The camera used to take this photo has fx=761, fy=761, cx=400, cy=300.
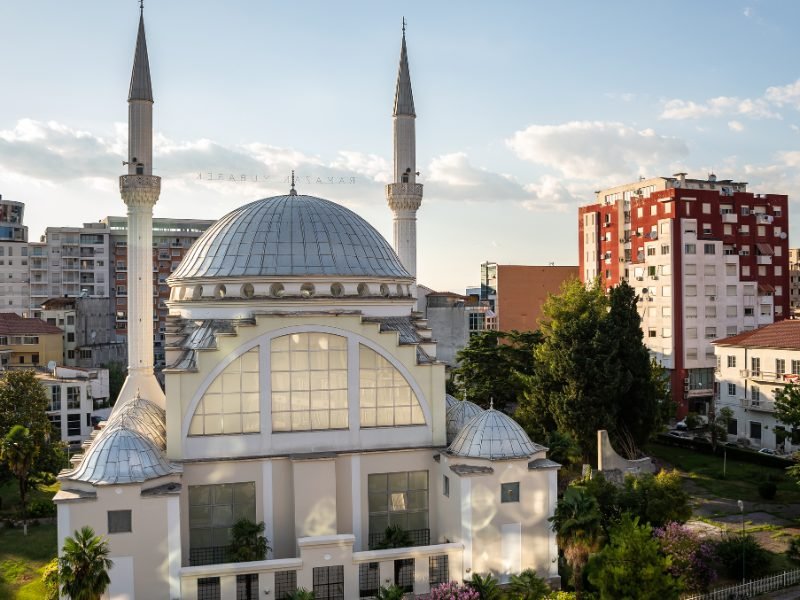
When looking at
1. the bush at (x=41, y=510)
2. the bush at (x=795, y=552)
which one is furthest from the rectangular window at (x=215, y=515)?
the bush at (x=795, y=552)

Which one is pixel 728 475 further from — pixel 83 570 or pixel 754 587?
pixel 83 570

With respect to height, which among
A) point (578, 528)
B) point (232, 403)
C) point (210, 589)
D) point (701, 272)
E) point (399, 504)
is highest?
point (701, 272)

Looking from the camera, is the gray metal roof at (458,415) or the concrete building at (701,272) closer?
the gray metal roof at (458,415)

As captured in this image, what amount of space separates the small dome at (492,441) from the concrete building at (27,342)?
46.4m

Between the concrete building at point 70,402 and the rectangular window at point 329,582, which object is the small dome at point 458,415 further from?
the concrete building at point 70,402

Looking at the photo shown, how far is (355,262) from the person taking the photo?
100 ft

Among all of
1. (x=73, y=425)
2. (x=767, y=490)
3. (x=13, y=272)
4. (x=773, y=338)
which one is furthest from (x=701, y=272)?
(x=13, y=272)

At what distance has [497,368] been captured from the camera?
161 ft

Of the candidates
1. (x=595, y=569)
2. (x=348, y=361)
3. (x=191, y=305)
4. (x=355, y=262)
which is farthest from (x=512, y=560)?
(x=191, y=305)

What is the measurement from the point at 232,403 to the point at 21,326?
143 ft

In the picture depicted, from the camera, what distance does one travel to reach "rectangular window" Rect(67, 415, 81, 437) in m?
52.9

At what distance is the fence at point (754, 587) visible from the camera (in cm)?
2438

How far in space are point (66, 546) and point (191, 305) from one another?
11.3 m

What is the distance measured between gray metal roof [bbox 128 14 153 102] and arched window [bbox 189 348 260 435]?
18.2 m
